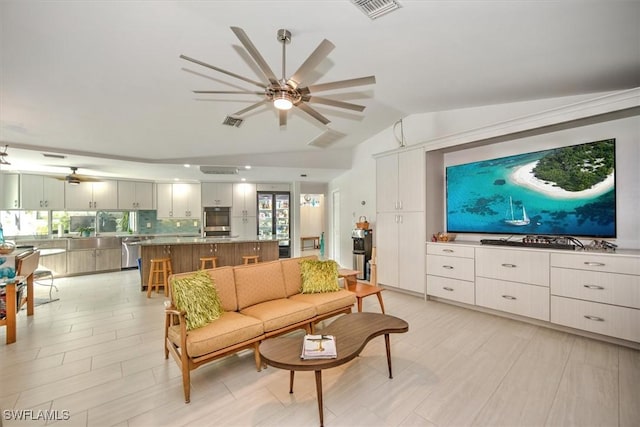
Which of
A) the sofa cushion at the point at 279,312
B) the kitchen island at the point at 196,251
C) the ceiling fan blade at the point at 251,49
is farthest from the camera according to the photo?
the kitchen island at the point at 196,251

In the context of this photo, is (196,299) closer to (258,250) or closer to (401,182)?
(401,182)

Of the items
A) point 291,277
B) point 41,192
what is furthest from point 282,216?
point 41,192

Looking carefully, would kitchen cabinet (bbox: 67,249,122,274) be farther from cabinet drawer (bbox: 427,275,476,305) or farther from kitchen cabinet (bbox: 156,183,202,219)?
cabinet drawer (bbox: 427,275,476,305)

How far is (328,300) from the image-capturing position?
294 cm

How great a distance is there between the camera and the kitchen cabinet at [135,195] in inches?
281

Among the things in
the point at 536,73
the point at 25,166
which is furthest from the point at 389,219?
the point at 25,166

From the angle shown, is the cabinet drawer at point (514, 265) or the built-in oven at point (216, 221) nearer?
the cabinet drawer at point (514, 265)

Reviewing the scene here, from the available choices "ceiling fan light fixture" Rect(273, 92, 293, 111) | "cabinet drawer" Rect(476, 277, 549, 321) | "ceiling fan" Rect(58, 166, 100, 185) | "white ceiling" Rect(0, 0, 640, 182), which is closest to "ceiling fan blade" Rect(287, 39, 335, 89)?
"ceiling fan light fixture" Rect(273, 92, 293, 111)

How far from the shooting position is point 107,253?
21.8ft

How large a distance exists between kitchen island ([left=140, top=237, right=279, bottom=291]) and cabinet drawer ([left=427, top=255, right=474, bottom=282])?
11.3ft

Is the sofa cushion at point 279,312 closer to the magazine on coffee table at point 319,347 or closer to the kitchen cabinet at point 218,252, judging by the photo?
the magazine on coffee table at point 319,347

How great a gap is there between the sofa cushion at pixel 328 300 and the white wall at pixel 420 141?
8.86ft

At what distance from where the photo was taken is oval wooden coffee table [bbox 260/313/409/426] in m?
1.69

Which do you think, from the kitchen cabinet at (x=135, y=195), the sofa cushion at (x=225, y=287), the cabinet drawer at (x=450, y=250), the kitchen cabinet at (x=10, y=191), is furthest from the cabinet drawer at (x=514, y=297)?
the kitchen cabinet at (x=10, y=191)
